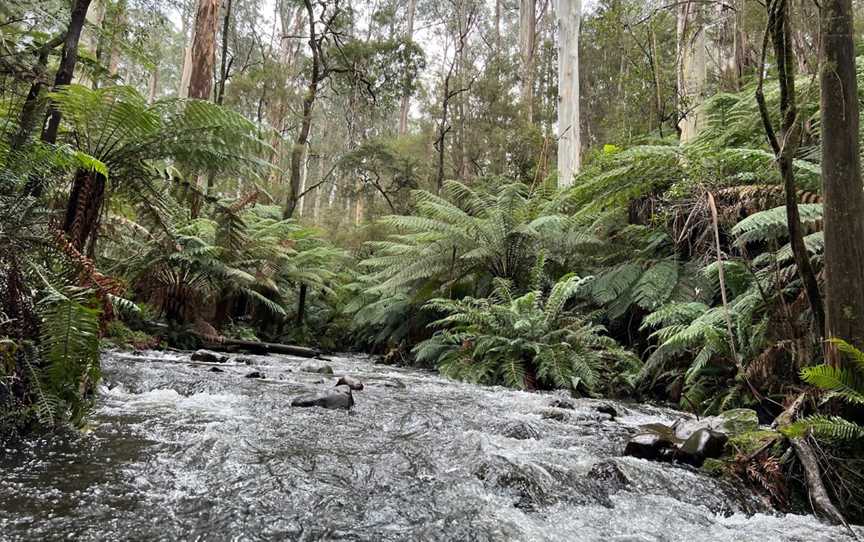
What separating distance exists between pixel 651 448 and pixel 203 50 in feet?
31.6

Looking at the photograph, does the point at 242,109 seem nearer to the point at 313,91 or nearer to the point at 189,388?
the point at 313,91

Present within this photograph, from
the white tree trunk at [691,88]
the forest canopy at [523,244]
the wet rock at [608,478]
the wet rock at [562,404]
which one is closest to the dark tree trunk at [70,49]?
the forest canopy at [523,244]

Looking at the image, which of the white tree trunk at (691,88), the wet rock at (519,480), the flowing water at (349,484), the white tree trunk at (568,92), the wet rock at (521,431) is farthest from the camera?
the white tree trunk at (568,92)

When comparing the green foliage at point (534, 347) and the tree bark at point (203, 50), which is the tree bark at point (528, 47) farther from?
the green foliage at point (534, 347)

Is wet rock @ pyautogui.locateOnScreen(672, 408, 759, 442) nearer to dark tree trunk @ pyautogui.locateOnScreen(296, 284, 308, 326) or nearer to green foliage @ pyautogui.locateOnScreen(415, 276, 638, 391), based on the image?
green foliage @ pyautogui.locateOnScreen(415, 276, 638, 391)

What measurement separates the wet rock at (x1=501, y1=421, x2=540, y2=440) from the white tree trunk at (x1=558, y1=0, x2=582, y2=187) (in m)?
6.96

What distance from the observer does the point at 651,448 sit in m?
2.56

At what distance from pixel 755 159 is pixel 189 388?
4964 millimetres

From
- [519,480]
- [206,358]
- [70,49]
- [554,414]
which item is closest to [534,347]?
[554,414]

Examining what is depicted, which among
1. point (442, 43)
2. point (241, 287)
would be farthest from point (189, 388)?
point (442, 43)

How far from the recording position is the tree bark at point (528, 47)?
15.9 meters

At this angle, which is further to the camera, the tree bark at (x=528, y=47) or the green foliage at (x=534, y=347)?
the tree bark at (x=528, y=47)

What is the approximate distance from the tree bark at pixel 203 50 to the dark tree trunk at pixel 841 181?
29.1 ft

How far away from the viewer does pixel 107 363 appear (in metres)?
4.51
